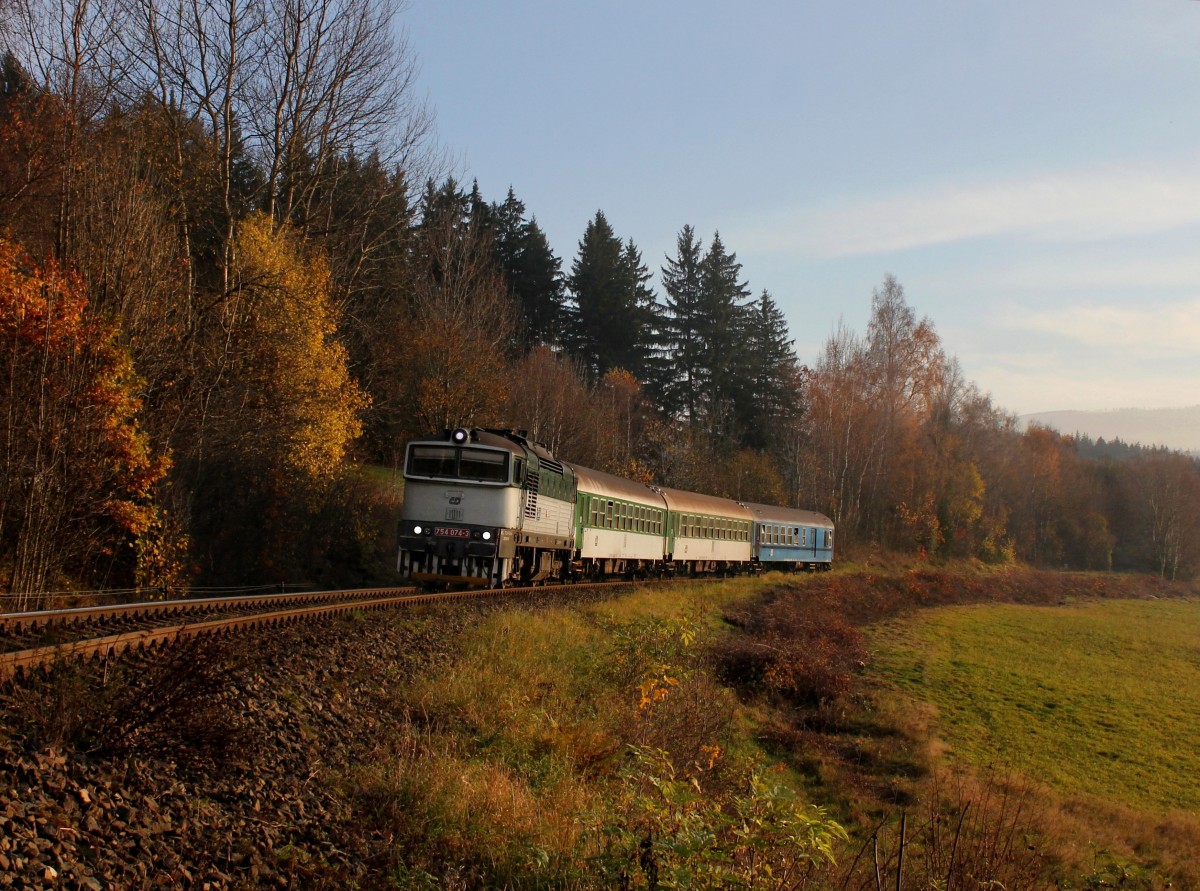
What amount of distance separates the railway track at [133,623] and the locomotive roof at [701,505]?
52.4 feet

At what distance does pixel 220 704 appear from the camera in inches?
290

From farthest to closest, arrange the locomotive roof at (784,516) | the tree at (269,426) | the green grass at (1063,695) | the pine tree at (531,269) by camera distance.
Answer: the pine tree at (531,269) → the locomotive roof at (784,516) → the tree at (269,426) → the green grass at (1063,695)

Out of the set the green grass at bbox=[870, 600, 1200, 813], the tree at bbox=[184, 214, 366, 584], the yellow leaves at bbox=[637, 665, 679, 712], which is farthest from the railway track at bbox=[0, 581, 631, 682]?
the green grass at bbox=[870, 600, 1200, 813]

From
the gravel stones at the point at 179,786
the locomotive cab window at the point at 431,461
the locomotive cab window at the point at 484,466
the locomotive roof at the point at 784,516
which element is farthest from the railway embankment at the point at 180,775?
the locomotive roof at the point at 784,516

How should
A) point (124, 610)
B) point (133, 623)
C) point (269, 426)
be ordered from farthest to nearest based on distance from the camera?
point (269, 426)
point (124, 610)
point (133, 623)

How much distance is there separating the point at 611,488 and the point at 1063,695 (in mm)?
12652

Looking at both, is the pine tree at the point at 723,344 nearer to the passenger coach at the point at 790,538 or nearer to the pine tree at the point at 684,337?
the pine tree at the point at 684,337

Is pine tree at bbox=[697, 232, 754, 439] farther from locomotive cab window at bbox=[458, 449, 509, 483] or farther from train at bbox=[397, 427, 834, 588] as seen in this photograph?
locomotive cab window at bbox=[458, 449, 509, 483]

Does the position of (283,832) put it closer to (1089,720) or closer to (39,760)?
(39,760)

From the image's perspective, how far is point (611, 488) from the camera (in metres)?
25.2

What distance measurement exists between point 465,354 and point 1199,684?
25778mm

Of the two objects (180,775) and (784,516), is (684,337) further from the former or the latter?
(180,775)

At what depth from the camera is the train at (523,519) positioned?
17.3 m

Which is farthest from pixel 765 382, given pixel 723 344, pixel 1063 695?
pixel 1063 695
